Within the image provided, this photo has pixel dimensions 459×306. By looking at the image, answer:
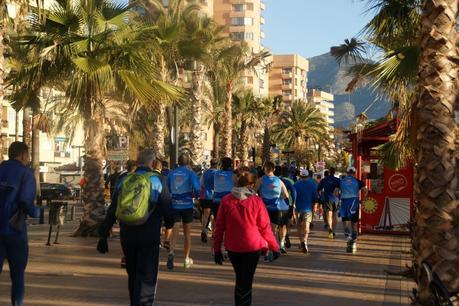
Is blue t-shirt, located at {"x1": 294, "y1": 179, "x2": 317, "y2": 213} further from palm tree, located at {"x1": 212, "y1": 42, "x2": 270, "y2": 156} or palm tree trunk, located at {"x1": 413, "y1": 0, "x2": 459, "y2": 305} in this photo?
palm tree, located at {"x1": 212, "y1": 42, "x2": 270, "y2": 156}

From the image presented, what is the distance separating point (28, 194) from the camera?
7.16 m

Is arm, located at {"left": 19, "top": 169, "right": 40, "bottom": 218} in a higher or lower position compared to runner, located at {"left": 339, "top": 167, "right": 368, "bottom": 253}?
higher

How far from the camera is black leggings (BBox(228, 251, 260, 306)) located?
711cm

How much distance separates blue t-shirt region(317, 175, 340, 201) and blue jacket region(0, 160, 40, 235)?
1203cm

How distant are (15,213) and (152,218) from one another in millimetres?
1310

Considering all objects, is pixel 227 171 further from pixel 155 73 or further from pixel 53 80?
pixel 53 80

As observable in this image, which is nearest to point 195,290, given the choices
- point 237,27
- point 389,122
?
point 389,122

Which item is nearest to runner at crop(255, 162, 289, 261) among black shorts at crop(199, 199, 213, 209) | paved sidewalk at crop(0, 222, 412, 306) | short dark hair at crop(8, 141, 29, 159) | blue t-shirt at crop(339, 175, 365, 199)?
paved sidewalk at crop(0, 222, 412, 306)

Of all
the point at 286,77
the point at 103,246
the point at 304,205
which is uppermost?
the point at 286,77

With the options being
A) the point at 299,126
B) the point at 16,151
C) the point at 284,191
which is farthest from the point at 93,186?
the point at 299,126

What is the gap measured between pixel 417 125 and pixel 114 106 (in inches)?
1684

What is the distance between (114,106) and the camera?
4912cm

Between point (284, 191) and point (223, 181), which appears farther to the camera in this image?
point (223, 181)

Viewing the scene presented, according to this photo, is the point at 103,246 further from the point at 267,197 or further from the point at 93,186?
the point at 93,186
